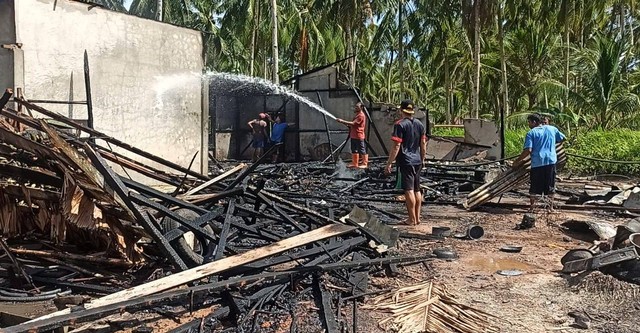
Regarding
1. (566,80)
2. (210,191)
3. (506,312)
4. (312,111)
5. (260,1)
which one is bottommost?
(506,312)

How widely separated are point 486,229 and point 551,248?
1.26 meters

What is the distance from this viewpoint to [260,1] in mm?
30750

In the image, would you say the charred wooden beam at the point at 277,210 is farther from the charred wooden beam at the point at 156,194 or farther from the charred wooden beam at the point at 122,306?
the charred wooden beam at the point at 122,306

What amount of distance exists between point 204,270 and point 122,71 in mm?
7525

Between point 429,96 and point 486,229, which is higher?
point 429,96

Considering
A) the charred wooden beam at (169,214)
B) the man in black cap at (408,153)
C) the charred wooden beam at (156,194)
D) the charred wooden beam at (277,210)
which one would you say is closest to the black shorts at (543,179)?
the man in black cap at (408,153)

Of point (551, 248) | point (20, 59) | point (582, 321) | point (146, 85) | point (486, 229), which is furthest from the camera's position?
point (146, 85)

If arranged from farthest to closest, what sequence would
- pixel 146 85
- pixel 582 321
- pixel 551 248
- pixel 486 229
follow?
pixel 146 85, pixel 486 229, pixel 551 248, pixel 582 321

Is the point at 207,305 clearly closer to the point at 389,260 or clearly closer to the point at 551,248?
the point at 389,260

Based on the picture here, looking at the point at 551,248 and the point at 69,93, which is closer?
the point at 551,248

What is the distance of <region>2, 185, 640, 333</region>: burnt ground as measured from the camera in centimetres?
398

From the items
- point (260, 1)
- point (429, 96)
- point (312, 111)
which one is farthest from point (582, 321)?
point (429, 96)

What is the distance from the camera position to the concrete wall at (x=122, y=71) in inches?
356

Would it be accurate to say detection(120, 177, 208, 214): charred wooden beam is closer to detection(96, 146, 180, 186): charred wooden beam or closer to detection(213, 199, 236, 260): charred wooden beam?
detection(213, 199, 236, 260): charred wooden beam
